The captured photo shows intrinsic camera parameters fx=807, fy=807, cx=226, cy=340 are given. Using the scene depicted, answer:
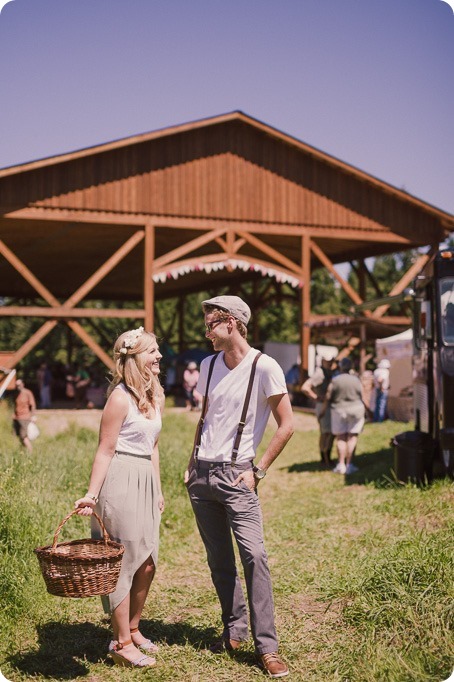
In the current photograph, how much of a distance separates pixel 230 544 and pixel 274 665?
792 millimetres

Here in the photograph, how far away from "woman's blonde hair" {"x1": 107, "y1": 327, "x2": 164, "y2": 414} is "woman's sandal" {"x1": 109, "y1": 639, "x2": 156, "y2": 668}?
1450 millimetres

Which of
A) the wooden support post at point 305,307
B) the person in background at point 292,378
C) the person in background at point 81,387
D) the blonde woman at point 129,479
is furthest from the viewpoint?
the person in background at point 81,387

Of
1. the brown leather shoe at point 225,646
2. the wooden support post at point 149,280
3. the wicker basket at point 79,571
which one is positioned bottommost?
the brown leather shoe at point 225,646

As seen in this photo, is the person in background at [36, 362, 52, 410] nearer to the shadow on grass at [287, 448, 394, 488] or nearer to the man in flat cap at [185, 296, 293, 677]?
the shadow on grass at [287, 448, 394, 488]

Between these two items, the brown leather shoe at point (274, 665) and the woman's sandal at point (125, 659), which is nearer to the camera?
the brown leather shoe at point (274, 665)

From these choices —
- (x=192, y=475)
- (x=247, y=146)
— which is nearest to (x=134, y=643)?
(x=192, y=475)

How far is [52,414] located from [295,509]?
39.0ft

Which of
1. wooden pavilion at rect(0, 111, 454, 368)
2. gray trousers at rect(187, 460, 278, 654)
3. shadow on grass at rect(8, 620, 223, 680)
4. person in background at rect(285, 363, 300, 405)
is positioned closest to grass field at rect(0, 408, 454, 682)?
shadow on grass at rect(8, 620, 223, 680)

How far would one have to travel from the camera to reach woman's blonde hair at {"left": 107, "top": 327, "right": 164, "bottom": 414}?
4988mm

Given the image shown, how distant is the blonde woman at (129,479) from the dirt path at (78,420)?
13.5 metres

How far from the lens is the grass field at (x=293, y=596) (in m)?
4.92

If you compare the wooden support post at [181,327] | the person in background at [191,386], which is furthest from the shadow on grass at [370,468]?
the wooden support post at [181,327]

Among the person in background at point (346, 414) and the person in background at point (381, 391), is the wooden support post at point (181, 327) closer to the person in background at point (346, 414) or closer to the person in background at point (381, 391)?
the person in background at point (381, 391)

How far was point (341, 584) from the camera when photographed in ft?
20.3
